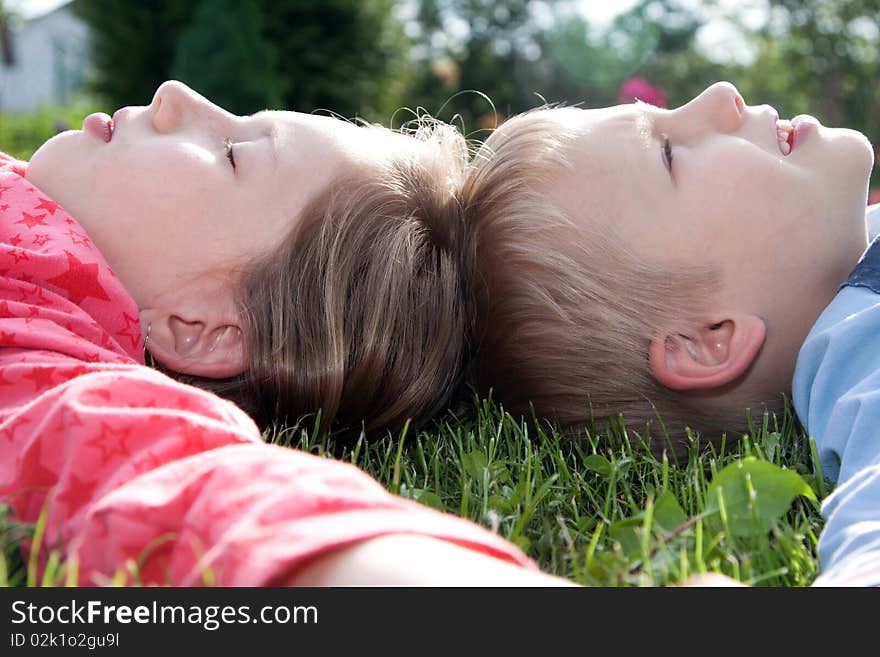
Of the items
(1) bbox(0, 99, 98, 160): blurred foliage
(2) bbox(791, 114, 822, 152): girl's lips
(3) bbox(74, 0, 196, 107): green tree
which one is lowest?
(1) bbox(0, 99, 98, 160): blurred foliage

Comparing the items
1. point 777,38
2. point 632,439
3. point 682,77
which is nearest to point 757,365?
point 632,439

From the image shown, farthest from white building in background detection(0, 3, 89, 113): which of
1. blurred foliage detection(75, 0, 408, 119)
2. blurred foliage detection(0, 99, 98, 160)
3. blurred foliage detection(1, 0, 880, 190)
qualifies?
blurred foliage detection(75, 0, 408, 119)

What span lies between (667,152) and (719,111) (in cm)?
18

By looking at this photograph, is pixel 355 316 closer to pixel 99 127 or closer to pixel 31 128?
pixel 99 127

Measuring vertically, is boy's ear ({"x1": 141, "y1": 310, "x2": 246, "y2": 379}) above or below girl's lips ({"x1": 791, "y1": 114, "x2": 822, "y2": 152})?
below

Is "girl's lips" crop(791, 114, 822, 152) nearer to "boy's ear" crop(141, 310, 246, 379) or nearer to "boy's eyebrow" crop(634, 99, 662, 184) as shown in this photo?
"boy's eyebrow" crop(634, 99, 662, 184)

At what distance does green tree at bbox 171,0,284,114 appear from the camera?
522 inches

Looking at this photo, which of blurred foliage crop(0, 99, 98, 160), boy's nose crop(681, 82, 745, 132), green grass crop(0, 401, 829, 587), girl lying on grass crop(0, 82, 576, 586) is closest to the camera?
green grass crop(0, 401, 829, 587)

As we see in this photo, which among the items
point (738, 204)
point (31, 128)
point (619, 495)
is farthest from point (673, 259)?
point (31, 128)

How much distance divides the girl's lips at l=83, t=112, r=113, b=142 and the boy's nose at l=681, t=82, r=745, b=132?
57.6 inches

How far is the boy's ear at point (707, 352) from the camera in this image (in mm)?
2340

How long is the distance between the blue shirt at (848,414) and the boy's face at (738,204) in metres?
0.12

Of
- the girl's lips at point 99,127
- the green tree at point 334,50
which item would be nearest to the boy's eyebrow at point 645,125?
the girl's lips at point 99,127
